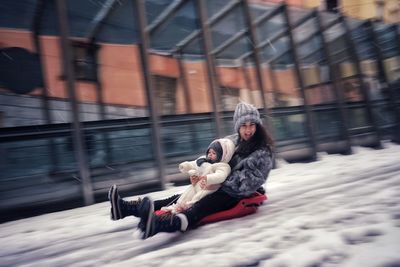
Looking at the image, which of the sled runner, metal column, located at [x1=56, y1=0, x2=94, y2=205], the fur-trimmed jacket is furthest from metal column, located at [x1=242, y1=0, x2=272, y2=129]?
the fur-trimmed jacket

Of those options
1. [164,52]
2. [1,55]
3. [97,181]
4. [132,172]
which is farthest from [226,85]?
[1,55]

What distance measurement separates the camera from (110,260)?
6.17ft

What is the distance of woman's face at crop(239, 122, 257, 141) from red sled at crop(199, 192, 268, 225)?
54cm

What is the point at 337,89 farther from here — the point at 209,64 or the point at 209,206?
the point at 209,206

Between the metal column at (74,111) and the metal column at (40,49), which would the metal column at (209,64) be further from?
the metal column at (40,49)

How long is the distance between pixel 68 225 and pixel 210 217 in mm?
1751

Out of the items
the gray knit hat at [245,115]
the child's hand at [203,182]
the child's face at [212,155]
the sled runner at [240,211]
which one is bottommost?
the sled runner at [240,211]

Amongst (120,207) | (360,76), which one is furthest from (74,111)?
(360,76)

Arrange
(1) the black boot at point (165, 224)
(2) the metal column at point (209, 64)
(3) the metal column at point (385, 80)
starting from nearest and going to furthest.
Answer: (1) the black boot at point (165, 224)
(2) the metal column at point (209, 64)
(3) the metal column at point (385, 80)

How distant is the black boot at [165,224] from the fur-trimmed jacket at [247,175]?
1.42 ft

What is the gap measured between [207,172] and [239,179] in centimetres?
26

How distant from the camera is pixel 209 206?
90.1 inches

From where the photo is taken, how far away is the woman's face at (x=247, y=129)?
240cm

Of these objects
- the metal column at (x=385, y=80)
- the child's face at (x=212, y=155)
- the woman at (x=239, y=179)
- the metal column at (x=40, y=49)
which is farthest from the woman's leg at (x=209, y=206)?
the metal column at (x=385, y=80)
